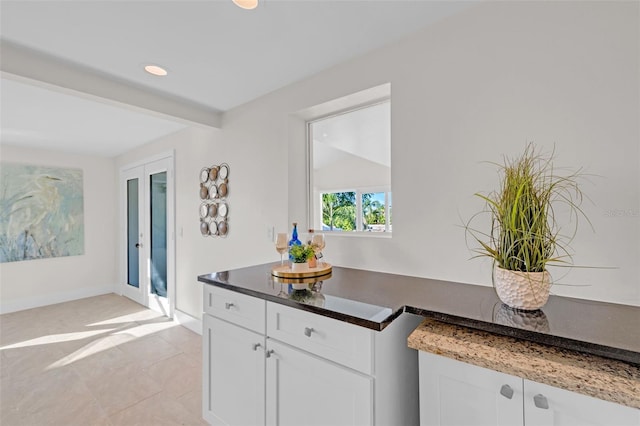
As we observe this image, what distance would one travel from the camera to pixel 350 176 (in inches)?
104

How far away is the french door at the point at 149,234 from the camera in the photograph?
351cm

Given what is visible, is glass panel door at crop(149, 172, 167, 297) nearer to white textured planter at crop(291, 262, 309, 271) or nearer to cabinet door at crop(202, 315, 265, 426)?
cabinet door at crop(202, 315, 265, 426)

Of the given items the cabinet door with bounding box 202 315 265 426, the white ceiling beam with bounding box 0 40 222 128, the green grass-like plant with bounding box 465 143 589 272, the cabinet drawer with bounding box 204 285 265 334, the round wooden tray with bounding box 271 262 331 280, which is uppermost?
the white ceiling beam with bounding box 0 40 222 128

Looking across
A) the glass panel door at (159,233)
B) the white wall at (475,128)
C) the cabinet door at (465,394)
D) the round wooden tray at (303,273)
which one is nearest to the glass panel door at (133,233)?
the glass panel door at (159,233)

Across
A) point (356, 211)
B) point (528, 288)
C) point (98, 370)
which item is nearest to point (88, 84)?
point (356, 211)

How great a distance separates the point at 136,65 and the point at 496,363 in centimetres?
250

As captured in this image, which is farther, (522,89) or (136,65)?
(136,65)

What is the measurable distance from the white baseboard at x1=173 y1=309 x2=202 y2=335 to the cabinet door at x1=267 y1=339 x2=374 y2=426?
2063mm

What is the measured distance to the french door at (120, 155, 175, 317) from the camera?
11.5ft

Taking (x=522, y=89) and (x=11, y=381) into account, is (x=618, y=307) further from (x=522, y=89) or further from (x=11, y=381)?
(x=11, y=381)

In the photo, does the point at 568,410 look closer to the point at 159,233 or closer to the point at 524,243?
the point at 524,243

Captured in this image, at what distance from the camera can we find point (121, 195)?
462 cm

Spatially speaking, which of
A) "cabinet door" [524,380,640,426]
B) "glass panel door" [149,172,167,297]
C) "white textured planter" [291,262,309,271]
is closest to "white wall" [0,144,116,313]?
"glass panel door" [149,172,167,297]

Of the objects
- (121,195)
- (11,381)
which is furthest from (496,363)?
(121,195)
